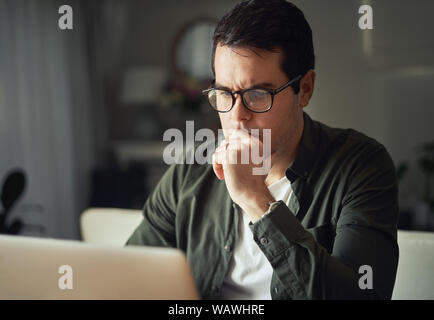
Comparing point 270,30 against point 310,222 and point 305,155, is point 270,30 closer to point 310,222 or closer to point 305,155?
point 305,155

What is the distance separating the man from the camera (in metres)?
0.77

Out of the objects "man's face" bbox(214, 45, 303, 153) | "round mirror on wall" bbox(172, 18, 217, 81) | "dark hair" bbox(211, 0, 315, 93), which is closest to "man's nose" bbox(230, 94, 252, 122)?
"man's face" bbox(214, 45, 303, 153)

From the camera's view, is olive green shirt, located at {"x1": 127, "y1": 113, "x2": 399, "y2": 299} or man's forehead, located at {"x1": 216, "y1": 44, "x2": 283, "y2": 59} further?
man's forehead, located at {"x1": 216, "y1": 44, "x2": 283, "y2": 59}

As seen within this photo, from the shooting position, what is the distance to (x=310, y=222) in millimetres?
959

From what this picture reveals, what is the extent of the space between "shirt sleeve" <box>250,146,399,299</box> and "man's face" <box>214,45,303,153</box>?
0.68 ft

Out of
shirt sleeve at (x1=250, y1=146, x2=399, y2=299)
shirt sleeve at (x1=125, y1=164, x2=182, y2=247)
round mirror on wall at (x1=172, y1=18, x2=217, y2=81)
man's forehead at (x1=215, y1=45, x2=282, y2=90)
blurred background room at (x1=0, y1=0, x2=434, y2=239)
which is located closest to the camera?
shirt sleeve at (x1=250, y1=146, x2=399, y2=299)

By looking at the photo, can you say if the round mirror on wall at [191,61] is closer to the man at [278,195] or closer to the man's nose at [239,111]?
the man at [278,195]

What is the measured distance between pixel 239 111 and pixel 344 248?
32cm

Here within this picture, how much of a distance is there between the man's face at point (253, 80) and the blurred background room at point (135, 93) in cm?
35

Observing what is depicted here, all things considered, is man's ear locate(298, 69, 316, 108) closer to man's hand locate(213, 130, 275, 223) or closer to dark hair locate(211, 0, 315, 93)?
dark hair locate(211, 0, 315, 93)

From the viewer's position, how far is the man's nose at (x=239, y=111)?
90cm

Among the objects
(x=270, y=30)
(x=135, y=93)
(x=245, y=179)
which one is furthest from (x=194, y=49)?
(x=245, y=179)
